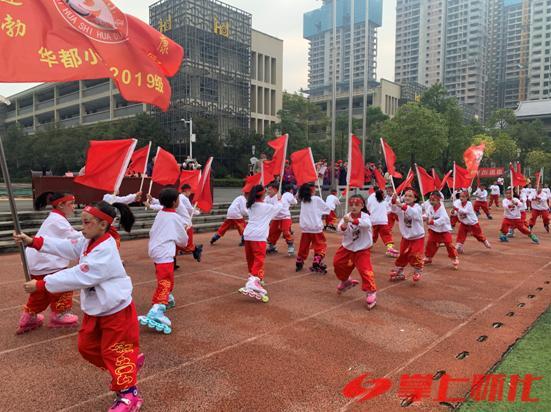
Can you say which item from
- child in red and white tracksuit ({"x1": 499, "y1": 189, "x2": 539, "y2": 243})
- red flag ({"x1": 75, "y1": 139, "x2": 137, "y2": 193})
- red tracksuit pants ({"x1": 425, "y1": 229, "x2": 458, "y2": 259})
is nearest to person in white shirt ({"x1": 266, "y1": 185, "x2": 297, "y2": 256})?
red tracksuit pants ({"x1": 425, "y1": 229, "x2": 458, "y2": 259})

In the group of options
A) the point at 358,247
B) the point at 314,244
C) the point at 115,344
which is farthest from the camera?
the point at 314,244

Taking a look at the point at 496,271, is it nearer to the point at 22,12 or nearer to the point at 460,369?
the point at 460,369

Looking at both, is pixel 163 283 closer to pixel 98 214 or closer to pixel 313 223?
pixel 98 214

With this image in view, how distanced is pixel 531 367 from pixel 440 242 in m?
4.61

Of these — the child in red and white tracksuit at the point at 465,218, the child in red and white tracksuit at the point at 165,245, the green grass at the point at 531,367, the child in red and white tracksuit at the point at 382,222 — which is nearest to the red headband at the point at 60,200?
the child in red and white tracksuit at the point at 165,245

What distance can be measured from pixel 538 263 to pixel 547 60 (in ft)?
337

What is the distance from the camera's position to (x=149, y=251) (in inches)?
199

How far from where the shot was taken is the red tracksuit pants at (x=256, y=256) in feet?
19.6

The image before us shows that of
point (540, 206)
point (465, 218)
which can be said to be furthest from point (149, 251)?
point (540, 206)

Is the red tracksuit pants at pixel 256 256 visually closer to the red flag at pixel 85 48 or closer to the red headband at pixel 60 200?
the red flag at pixel 85 48

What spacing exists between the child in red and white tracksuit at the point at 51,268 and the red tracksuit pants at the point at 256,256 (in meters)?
2.32

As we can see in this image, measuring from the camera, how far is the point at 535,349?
Result: 4.26 meters

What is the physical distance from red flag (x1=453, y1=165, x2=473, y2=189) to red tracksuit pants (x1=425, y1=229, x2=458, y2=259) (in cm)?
326

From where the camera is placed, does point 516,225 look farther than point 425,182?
Yes
